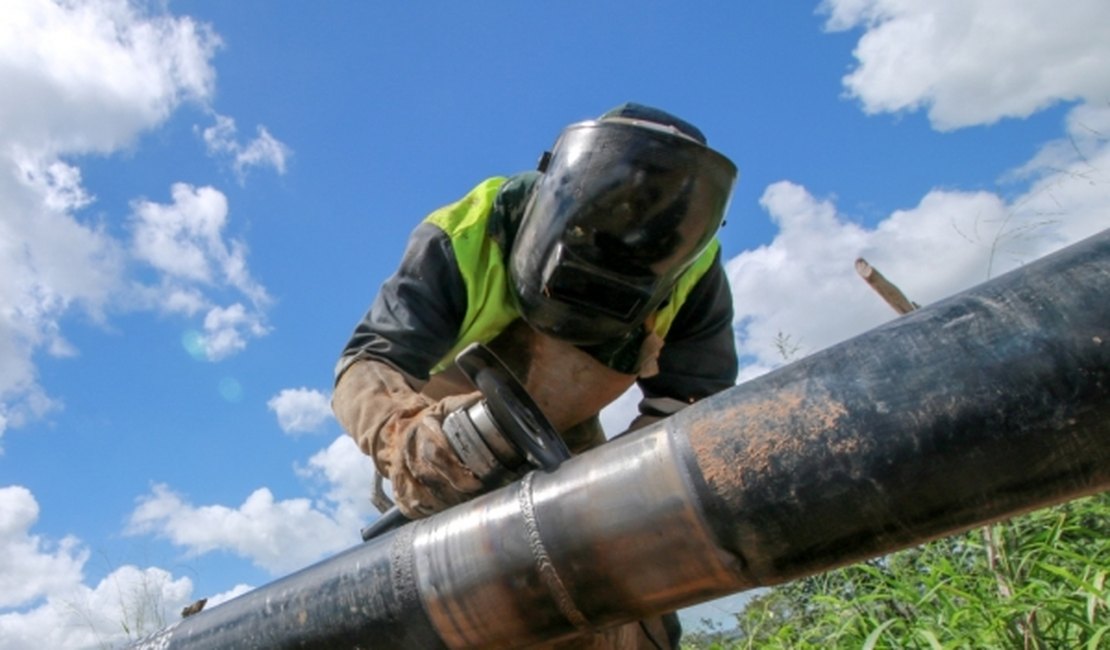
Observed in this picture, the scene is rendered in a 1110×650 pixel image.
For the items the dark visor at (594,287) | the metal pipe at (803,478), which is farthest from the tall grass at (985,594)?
the metal pipe at (803,478)

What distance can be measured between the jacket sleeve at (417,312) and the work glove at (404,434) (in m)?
0.06

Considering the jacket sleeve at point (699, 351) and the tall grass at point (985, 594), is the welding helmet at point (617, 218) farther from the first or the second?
the tall grass at point (985, 594)

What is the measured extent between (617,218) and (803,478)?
42.6 inches

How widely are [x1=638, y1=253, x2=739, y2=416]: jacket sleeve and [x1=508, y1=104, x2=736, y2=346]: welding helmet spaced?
617mm

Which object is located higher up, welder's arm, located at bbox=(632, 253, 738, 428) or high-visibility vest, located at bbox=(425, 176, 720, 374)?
high-visibility vest, located at bbox=(425, 176, 720, 374)

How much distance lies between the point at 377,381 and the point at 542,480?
101cm

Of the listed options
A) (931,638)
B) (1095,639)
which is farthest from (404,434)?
(1095,639)

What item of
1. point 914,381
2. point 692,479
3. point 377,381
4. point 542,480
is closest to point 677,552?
point 692,479

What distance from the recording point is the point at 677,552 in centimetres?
122

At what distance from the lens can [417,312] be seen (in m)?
2.50

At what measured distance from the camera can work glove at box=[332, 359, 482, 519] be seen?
6.40 feet

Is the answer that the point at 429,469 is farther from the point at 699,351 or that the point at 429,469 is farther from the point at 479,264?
the point at 699,351

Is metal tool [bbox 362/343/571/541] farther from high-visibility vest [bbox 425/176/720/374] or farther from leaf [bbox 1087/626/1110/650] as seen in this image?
leaf [bbox 1087/626/1110/650]

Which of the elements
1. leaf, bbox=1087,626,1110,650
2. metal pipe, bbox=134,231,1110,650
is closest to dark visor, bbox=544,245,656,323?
metal pipe, bbox=134,231,1110,650
